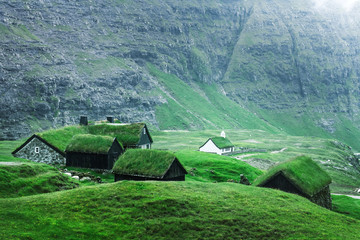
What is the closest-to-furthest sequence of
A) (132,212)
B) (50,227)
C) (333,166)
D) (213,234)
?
(50,227) → (213,234) → (132,212) → (333,166)

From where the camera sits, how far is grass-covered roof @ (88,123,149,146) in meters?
70.1

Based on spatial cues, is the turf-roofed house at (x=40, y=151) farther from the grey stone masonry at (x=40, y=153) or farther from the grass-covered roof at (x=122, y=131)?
the grass-covered roof at (x=122, y=131)

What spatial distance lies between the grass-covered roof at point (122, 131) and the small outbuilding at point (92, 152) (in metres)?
7.92

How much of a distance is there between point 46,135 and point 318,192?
46.2m

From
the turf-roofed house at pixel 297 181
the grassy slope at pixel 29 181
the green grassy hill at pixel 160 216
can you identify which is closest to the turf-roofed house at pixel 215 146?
the turf-roofed house at pixel 297 181

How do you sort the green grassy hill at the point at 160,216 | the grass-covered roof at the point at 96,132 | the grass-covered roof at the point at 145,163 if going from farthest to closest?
the grass-covered roof at the point at 96,132 → the grass-covered roof at the point at 145,163 → the green grassy hill at the point at 160,216

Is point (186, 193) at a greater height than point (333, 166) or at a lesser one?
greater

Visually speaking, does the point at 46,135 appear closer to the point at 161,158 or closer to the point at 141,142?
the point at 141,142

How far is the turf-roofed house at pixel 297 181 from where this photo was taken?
140 feet

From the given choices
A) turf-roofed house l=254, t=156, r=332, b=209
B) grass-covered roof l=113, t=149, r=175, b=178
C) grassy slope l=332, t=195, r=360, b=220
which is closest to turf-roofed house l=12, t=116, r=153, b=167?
grass-covered roof l=113, t=149, r=175, b=178

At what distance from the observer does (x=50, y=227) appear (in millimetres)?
23922

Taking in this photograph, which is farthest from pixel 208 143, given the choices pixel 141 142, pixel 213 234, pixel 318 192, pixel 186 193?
pixel 213 234

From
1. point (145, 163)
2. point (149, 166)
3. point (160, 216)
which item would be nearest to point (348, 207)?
point (149, 166)

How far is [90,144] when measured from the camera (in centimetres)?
6138
